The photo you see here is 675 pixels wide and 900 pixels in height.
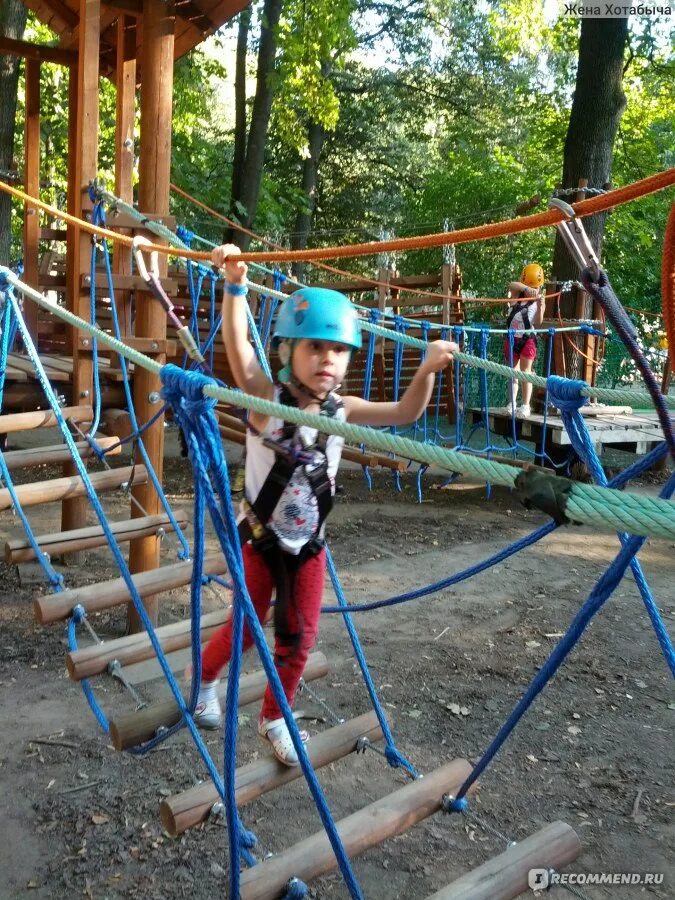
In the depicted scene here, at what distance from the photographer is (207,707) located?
2.20 meters

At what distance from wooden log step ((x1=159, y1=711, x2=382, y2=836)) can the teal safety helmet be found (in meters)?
0.99

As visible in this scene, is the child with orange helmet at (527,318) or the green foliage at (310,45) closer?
the child with orange helmet at (527,318)

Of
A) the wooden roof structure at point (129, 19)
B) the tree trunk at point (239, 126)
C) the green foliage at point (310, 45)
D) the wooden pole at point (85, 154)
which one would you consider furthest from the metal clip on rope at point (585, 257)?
the green foliage at point (310, 45)

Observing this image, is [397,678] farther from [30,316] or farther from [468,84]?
[468,84]

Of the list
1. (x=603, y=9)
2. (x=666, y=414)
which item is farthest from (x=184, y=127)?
(x=666, y=414)

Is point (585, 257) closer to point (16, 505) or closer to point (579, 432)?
point (579, 432)

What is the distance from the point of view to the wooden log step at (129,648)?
225 centimetres

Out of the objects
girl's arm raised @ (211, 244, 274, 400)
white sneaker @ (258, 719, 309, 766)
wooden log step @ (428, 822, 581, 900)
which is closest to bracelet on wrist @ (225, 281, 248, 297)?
girl's arm raised @ (211, 244, 274, 400)

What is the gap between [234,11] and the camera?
409 centimetres

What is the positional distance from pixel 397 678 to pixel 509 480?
8.35 feet

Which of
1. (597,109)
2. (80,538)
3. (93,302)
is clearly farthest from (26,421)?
(597,109)

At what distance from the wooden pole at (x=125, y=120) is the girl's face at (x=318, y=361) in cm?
222

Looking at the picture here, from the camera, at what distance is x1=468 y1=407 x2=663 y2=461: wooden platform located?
654 cm

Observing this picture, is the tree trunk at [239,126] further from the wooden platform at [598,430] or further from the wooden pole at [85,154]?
the wooden pole at [85,154]
